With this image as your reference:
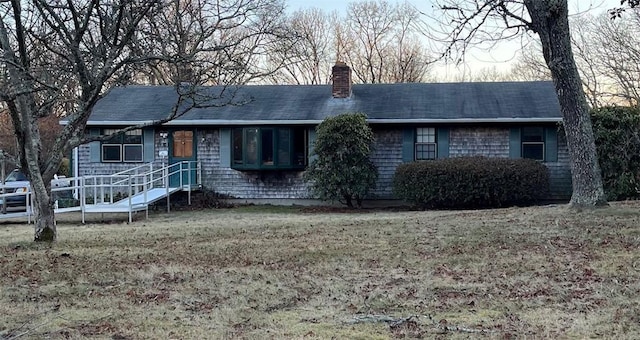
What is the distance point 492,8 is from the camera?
13.6 metres

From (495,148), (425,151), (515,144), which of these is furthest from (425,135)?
(515,144)

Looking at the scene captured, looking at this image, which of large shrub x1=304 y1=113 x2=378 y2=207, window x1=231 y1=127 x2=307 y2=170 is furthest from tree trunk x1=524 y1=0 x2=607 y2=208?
window x1=231 y1=127 x2=307 y2=170

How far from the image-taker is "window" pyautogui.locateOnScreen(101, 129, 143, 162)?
70.1 ft

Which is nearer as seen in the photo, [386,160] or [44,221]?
[44,221]

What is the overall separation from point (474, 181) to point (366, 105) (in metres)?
4.72

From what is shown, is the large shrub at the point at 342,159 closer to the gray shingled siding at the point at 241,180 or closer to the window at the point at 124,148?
the gray shingled siding at the point at 241,180

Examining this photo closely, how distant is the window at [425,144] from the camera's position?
20172 mm

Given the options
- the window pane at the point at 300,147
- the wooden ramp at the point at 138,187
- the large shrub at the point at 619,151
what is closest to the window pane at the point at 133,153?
the wooden ramp at the point at 138,187

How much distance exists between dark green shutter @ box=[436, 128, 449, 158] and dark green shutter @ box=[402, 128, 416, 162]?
74cm

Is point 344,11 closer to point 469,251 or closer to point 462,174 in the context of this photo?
point 462,174

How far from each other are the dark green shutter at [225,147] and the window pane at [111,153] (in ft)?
11.0

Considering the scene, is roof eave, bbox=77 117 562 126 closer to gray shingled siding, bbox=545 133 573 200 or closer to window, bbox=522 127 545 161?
window, bbox=522 127 545 161

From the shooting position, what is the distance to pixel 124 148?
21438 millimetres

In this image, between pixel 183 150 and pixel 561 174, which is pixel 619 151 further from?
pixel 183 150
